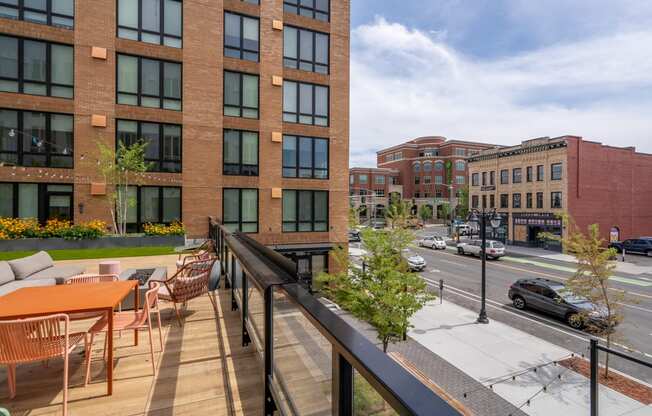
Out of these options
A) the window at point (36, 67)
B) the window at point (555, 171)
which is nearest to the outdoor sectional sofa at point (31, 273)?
the window at point (36, 67)

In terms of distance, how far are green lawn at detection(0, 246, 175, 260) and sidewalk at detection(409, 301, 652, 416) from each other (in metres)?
11.7

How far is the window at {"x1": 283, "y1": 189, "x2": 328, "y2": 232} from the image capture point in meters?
19.2

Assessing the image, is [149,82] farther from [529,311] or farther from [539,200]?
[539,200]

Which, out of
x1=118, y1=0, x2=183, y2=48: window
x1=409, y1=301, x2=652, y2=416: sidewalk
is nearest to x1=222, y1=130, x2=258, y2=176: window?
x1=118, y1=0, x2=183, y2=48: window

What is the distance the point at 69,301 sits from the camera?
319cm

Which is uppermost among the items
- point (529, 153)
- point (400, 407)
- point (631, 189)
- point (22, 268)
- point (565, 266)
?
point (529, 153)

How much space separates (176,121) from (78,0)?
681cm

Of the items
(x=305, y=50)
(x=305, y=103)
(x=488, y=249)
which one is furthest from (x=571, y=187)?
(x=305, y=50)

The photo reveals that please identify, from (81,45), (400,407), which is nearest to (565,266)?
(400,407)

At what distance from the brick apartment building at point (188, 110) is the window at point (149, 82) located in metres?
0.05

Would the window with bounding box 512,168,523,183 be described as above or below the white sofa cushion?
above

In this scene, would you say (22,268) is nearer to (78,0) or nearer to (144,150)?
(144,150)

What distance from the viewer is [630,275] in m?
24.1

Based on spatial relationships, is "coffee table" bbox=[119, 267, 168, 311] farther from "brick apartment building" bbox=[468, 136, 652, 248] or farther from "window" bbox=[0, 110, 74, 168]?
"brick apartment building" bbox=[468, 136, 652, 248]
